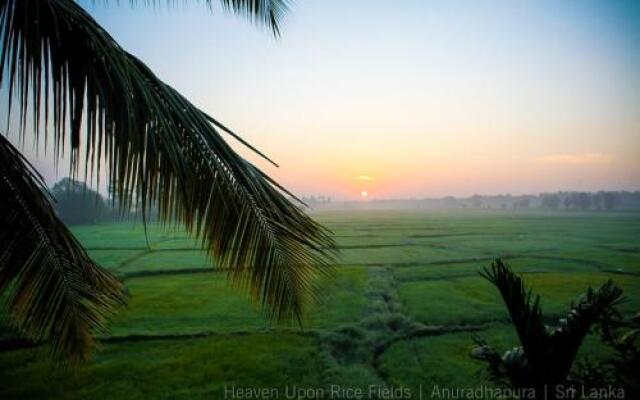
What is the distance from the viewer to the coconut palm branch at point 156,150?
1.60 meters

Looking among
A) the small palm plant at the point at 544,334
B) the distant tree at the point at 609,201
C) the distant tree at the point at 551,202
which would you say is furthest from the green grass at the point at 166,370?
the distant tree at the point at 551,202

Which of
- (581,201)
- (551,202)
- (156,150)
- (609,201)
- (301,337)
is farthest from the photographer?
(551,202)

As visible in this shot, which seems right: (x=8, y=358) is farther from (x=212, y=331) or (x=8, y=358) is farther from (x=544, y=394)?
(x=544, y=394)

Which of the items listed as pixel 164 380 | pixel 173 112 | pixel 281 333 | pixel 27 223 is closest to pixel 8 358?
pixel 164 380

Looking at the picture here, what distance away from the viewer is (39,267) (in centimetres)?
212

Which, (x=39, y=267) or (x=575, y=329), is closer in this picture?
(x=39, y=267)

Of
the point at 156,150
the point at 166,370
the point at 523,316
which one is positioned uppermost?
the point at 156,150

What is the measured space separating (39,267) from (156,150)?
1.12 meters

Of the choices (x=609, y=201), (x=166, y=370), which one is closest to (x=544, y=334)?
(x=166, y=370)

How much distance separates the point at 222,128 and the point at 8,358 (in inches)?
451

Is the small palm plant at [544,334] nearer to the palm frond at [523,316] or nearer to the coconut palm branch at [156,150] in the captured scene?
the palm frond at [523,316]

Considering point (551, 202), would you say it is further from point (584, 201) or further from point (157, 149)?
point (157, 149)

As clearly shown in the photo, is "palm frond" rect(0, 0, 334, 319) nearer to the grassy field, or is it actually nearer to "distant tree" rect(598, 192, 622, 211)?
the grassy field

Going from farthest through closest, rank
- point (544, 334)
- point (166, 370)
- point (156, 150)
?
point (166, 370), point (544, 334), point (156, 150)
